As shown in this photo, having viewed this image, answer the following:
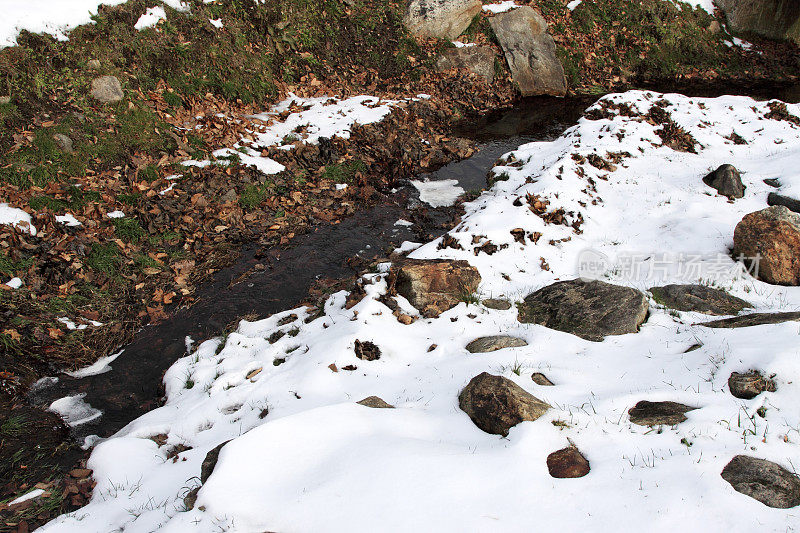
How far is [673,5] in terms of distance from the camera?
18641 millimetres

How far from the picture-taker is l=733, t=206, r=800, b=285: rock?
5555 mm

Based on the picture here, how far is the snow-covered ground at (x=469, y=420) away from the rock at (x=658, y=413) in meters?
0.08

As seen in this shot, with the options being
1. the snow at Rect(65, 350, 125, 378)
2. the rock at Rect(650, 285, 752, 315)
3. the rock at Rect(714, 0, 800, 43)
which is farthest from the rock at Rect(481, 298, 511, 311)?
the rock at Rect(714, 0, 800, 43)

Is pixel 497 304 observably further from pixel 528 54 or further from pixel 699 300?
pixel 528 54

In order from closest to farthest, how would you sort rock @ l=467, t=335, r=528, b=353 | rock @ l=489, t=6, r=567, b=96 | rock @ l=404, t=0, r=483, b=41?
rock @ l=467, t=335, r=528, b=353
rock @ l=404, t=0, r=483, b=41
rock @ l=489, t=6, r=567, b=96

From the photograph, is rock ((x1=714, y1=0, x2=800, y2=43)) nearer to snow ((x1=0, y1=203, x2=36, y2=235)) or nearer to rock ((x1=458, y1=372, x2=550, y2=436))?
rock ((x1=458, y1=372, x2=550, y2=436))

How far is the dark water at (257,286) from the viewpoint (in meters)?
5.25

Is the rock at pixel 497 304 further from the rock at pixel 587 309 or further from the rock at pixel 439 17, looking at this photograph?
the rock at pixel 439 17

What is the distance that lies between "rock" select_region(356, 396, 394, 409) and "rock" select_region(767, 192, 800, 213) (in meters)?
7.47

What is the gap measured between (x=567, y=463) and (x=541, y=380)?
1148mm

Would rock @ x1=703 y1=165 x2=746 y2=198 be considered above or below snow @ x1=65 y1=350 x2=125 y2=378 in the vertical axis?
below

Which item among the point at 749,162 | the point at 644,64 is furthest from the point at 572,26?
the point at 749,162

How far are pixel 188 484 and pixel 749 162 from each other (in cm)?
1191

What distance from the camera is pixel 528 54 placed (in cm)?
1587
